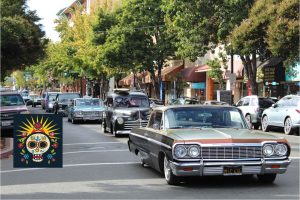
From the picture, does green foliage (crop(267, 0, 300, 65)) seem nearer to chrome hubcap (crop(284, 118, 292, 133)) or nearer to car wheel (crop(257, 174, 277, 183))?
chrome hubcap (crop(284, 118, 292, 133))

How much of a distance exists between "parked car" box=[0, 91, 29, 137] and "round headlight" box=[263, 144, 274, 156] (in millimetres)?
13421

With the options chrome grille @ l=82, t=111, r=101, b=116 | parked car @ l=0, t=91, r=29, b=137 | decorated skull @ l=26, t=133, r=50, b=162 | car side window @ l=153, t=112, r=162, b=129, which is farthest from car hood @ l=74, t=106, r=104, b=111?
decorated skull @ l=26, t=133, r=50, b=162

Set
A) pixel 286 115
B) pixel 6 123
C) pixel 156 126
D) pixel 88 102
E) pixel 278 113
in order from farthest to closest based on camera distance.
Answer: pixel 88 102
pixel 278 113
pixel 286 115
pixel 6 123
pixel 156 126

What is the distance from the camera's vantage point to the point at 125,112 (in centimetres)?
2056

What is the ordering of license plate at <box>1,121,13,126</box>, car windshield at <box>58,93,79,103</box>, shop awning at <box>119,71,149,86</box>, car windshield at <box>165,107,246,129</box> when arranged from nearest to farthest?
car windshield at <box>165,107,246,129</box> < license plate at <box>1,121,13,126</box> < car windshield at <box>58,93,79,103</box> < shop awning at <box>119,71,149,86</box>

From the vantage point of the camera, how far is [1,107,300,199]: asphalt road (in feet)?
29.0

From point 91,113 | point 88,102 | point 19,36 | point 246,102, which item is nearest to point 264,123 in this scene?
point 246,102

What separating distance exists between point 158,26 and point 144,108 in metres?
23.9

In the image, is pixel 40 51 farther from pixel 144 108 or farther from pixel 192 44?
pixel 144 108

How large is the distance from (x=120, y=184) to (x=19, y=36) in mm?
19063

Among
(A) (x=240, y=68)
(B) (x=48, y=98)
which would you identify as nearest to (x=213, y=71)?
(A) (x=240, y=68)

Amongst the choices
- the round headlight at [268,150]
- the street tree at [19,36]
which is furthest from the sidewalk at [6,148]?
the street tree at [19,36]

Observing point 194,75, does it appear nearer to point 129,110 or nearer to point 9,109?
point 9,109

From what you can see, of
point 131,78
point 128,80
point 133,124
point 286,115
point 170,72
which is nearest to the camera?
point 133,124
